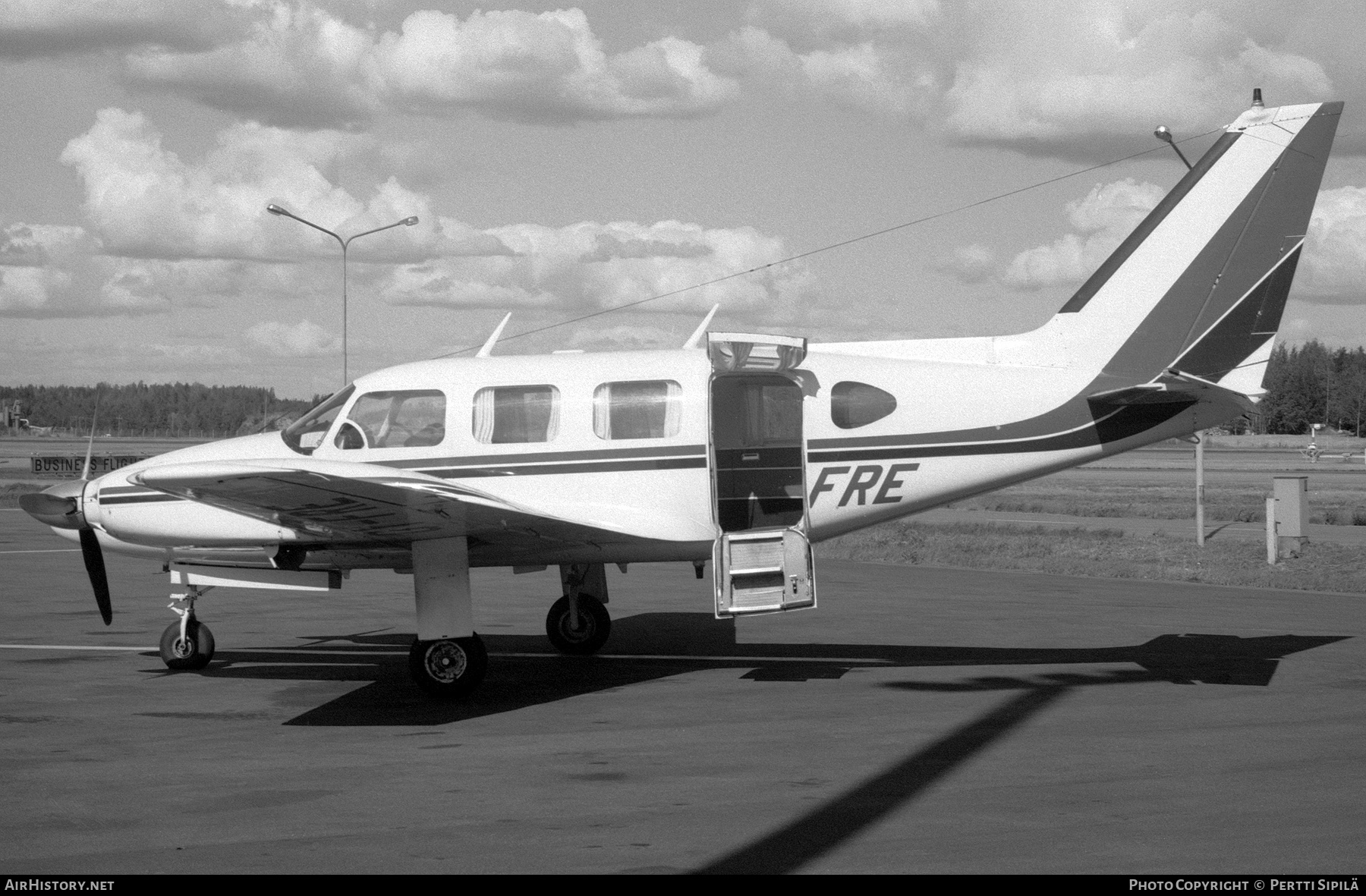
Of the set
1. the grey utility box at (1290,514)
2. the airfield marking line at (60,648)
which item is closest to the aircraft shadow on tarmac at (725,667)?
the airfield marking line at (60,648)

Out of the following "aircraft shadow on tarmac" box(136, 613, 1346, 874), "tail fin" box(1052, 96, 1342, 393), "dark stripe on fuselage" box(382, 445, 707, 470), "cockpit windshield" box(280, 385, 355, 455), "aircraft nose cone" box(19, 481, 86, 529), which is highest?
"tail fin" box(1052, 96, 1342, 393)

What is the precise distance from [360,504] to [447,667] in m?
1.79

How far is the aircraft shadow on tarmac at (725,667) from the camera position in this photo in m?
10.1

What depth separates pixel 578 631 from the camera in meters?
13.5

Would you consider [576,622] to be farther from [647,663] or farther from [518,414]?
[518,414]

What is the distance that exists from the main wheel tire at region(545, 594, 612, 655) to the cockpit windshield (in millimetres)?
3102

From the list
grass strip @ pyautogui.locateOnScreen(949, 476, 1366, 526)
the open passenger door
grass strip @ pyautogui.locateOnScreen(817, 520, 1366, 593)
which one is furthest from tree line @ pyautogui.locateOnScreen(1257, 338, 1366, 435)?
the open passenger door

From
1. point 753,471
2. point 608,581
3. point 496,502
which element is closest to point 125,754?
point 496,502

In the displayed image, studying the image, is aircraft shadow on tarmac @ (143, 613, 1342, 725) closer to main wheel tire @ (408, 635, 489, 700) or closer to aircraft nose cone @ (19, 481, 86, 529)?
main wheel tire @ (408, 635, 489, 700)

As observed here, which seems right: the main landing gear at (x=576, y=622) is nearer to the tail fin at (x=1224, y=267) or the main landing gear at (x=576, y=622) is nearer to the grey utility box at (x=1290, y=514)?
the tail fin at (x=1224, y=267)

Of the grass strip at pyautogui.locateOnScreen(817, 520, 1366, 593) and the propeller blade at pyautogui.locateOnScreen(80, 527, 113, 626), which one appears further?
the grass strip at pyautogui.locateOnScreen(817, 520, 1366, 593)

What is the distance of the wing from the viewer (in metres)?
9.23

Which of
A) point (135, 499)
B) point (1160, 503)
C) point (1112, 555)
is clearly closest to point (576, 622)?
point (135, 499)

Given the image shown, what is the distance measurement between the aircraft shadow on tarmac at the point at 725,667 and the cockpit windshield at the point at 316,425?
2.30m
